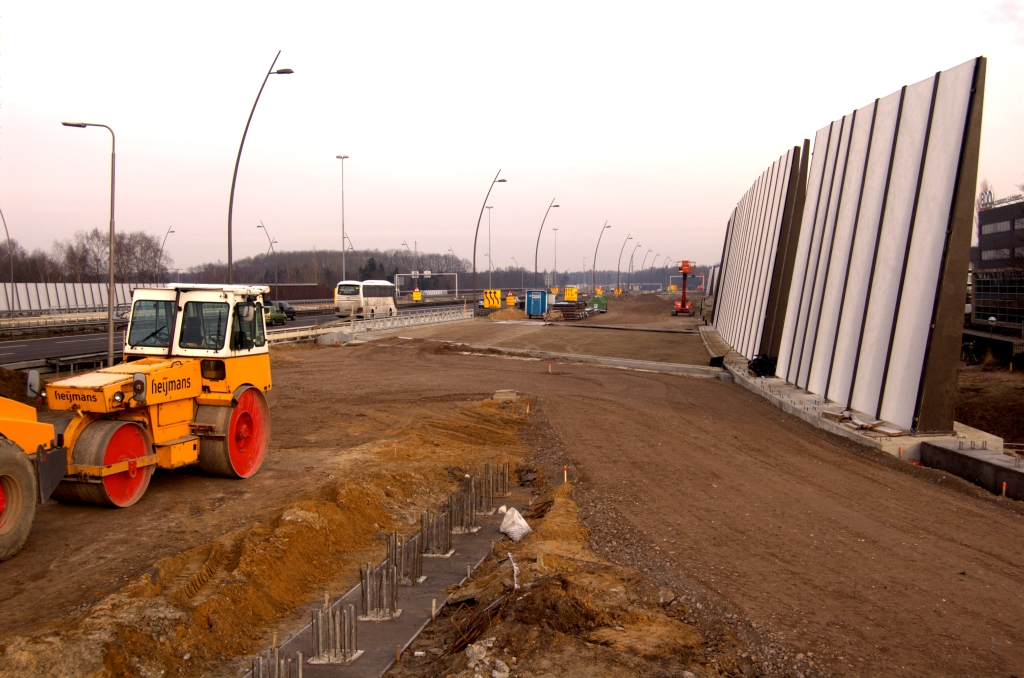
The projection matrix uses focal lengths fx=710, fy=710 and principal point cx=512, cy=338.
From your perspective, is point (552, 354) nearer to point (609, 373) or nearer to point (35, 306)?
point (609, 373)

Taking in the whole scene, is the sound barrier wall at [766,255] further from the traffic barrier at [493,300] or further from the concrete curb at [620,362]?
the traffic barrier at [493,300]

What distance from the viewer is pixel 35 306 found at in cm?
4872

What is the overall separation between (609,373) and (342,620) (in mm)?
19827

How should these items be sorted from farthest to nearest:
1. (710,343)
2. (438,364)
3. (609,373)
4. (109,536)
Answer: (710,343) → (438,364) → (609,373) → (109,536)

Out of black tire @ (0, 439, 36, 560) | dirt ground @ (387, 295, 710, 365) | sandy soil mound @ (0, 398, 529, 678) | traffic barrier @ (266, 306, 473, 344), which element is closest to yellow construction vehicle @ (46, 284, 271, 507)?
black tire @ (0, 439, 36, 560)

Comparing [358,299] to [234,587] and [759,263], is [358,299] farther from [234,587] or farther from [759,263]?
[234,587]

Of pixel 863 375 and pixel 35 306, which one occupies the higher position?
pixel 863 375

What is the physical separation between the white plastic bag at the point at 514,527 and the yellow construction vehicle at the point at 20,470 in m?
5.32

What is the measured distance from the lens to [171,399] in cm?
942

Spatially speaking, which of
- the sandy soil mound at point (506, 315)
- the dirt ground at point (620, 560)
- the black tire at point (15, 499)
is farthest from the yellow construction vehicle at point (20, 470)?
the sandy soil mound at point (506, 315)

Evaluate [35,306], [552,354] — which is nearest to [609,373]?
[552,354]

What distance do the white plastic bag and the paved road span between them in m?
21.4

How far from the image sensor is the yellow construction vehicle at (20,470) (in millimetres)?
7027

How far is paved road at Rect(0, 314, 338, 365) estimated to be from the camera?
26172 millimetres
